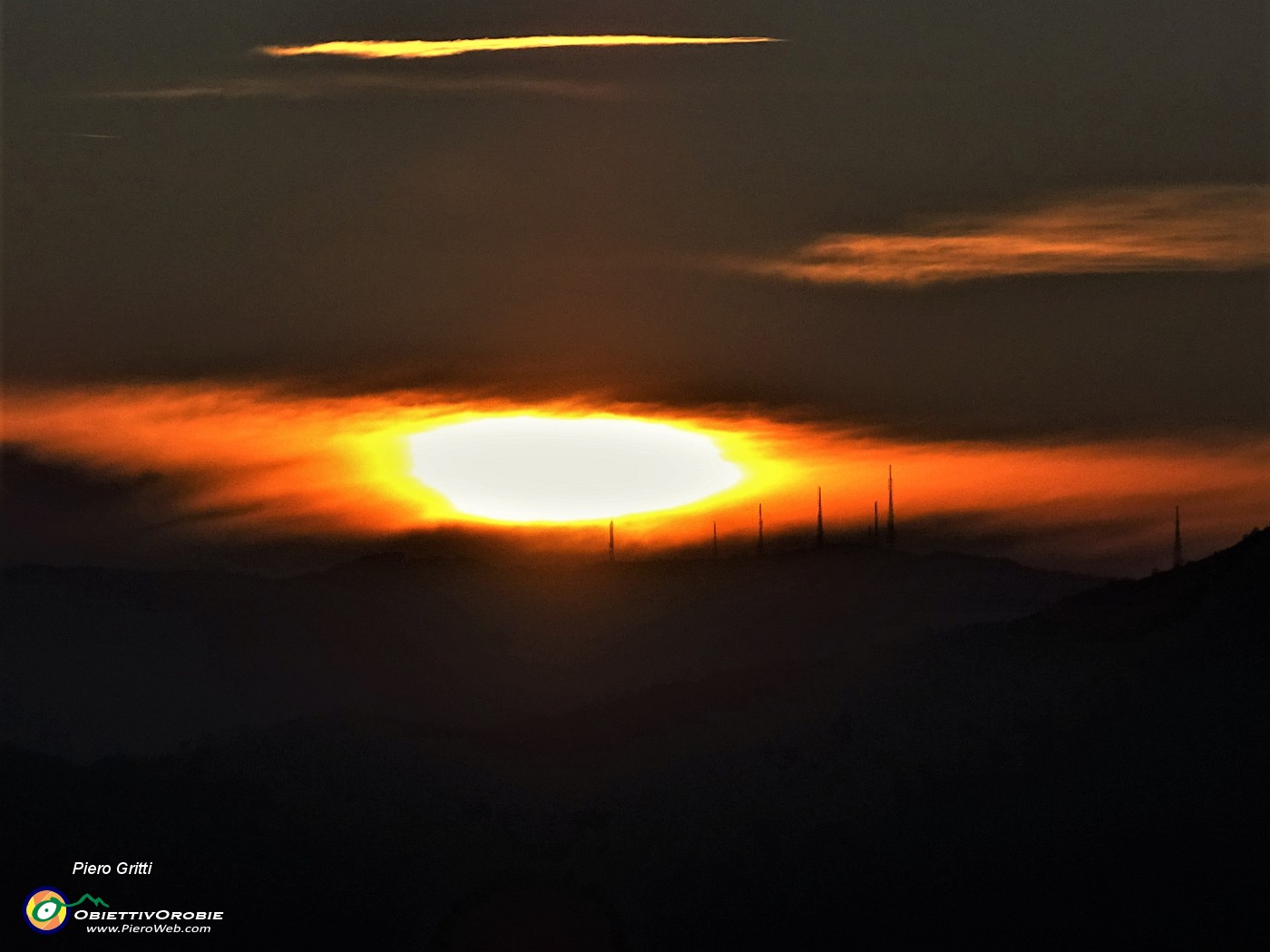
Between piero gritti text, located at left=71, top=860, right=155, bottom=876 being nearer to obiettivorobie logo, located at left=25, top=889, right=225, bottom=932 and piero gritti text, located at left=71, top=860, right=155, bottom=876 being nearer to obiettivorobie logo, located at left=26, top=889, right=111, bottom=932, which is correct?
obiettivorobie logo, located at left=25, top=889, right=225, bottom=932

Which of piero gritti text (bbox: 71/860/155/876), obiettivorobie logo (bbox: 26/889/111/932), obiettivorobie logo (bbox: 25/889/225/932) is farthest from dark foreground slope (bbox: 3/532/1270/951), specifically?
obiettivorobie logo (bbox: 26/889/111/932)

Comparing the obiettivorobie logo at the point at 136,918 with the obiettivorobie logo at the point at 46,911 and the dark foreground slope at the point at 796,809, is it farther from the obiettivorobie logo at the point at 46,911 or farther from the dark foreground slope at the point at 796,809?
the obiettivorobie logo at the point at 46,911

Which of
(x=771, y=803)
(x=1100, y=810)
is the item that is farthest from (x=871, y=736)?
(x=1100, y=810)

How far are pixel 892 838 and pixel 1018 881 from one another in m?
8.62

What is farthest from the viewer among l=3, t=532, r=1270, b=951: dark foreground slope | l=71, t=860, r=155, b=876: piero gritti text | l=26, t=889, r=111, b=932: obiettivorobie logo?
l=71, t=860, r=155, b=876: piero gritti text

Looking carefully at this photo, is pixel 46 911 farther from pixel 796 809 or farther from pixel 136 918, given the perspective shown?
pixel 796 809

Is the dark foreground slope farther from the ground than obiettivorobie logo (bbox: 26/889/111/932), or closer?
farther from the ground

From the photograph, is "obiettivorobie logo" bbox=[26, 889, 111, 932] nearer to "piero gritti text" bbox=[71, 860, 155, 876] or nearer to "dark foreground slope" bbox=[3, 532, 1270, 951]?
"piero gritti text" bbox=[71, 860, 155, 876]

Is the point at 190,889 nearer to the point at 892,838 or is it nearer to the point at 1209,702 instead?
the point at 892,838

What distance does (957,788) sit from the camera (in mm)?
118062

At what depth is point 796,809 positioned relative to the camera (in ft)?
399

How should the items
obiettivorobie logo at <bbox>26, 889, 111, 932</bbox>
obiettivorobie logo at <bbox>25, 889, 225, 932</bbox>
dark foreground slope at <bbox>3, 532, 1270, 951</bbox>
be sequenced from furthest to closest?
obiettivorobie logo at <bbox>25, 889, 225, 932</bbox> < dark foreground slope at <bbox>3, 532, 1270, 951</bbox> < obiettivorobie logo at <bbox>26, 889, 111, 932</bbox>

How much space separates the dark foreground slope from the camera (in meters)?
108

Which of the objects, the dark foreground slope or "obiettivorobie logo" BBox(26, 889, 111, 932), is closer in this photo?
"obiettivorobie logo" BBox(26, 889, 111, 932)
